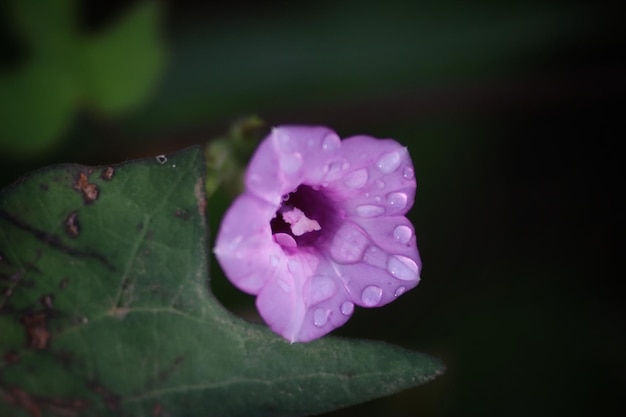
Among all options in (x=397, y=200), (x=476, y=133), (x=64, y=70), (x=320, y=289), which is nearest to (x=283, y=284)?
(x=320, y=289)

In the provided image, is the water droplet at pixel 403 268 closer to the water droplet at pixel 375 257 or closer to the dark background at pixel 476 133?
the water droplet at pixel 375 257

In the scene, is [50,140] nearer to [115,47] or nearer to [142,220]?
[115,47]

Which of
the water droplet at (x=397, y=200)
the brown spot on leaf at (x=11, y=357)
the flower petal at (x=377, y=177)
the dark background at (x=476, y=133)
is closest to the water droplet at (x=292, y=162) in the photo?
the flower petal at (x=377, y=177)

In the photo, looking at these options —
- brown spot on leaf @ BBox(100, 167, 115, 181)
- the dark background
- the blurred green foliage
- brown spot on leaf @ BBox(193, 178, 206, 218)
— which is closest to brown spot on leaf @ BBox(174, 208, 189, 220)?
brown spot on leaf @ BBox(193, 178, 206, 218)

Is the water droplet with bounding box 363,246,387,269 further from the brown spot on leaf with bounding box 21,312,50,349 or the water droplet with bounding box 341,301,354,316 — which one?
the brown spot on leaf with bounding box 21,312,50,349

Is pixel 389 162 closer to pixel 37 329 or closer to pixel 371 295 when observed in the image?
pixel 371 295

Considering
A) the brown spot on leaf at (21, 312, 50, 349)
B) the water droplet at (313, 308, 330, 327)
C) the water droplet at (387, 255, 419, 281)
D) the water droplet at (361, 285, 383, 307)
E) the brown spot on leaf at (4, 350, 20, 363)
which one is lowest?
the brown spot on leaf at (4, 350, 20, 363)

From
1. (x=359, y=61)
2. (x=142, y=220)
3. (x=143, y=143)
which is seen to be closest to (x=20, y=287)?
(x=142, y=220)

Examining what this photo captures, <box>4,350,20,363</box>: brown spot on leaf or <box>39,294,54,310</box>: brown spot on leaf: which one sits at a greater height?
<box>39,294,54,310</box>: brown spot on leaf
